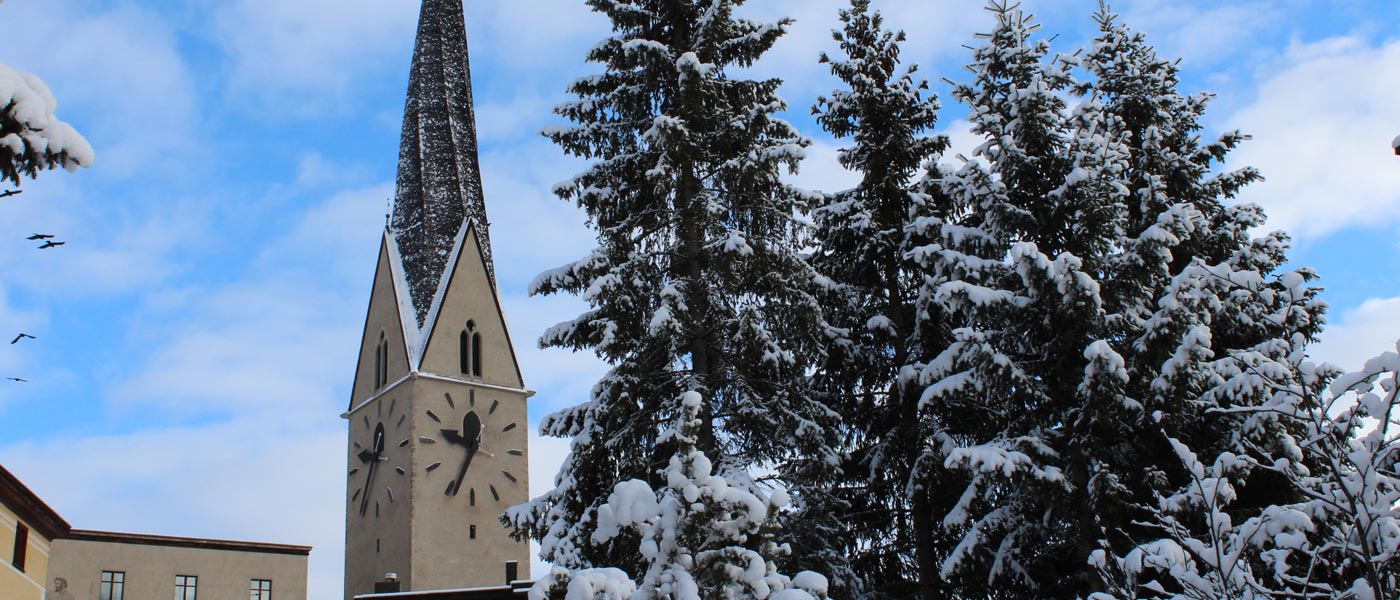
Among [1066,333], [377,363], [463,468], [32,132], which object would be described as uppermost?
[377,363]

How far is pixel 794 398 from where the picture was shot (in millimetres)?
16016

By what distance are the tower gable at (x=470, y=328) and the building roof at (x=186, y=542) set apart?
9.72 m

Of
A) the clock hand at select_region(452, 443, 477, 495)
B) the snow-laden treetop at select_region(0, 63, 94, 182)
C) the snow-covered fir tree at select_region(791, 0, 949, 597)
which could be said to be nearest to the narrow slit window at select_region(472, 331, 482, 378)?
the clock hand at select_region(452, 443, 477, 495)

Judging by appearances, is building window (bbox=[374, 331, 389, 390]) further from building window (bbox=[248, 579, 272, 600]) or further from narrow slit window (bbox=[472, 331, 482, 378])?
building window (bbox=[248, 579, 272, 600])

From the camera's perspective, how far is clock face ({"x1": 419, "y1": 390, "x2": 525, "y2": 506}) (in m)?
42.4

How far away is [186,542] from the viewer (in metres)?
33.8

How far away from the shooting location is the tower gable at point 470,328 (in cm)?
4459

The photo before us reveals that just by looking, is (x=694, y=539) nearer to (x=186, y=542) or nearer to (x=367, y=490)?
(x=186, y=542)

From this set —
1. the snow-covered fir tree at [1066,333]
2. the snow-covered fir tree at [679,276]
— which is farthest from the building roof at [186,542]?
the snow-covered fir tree at [1066,333]

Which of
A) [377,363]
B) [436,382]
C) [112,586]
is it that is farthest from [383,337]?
[112,586]

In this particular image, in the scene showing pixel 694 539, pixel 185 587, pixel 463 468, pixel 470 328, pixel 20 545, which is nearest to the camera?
pixel 694 539

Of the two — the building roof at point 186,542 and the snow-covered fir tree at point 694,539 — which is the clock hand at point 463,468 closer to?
the building roof at point 186,542

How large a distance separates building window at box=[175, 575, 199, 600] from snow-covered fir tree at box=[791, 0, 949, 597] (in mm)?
22592

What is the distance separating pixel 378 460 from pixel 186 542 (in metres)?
10.6
